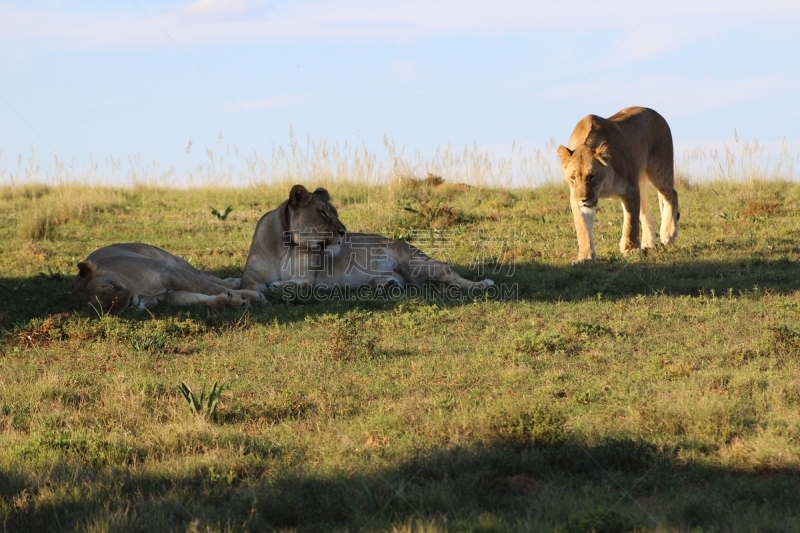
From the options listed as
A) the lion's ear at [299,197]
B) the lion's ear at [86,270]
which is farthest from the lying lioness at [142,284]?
the lion's ear at [299,197]

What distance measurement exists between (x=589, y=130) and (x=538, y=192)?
18.9ft

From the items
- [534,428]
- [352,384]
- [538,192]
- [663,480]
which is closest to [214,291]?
[352,384]

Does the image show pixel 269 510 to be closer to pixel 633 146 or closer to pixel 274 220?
pixel 274 220

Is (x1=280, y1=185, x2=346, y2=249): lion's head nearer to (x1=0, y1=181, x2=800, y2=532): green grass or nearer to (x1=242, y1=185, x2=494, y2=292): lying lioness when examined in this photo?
(x1=242, y1=185, x2=494, y2=292): lying lioness

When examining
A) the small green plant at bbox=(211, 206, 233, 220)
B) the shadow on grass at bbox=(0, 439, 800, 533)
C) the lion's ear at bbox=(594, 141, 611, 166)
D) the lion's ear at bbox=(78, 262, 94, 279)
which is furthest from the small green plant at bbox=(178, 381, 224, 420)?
the small green plant at bbox=(211, 206, 233, 220)

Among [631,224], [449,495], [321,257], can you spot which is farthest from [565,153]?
[449,495]

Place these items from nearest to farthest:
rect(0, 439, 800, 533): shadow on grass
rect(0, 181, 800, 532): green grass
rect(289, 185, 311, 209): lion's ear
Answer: rect(0, 439, 800, 533): shadow on grass, rect(0, 181, 800, 532): green grass, rect(289, 185, 311, 209): lion's ear

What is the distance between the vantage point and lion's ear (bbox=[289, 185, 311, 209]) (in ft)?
31.6

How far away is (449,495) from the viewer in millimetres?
4250

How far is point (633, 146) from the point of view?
12.3 meters

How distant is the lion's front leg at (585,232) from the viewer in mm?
11195

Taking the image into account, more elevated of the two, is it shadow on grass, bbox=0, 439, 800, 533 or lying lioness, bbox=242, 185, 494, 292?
lying lioness, bbox=242, 185, 494, 292

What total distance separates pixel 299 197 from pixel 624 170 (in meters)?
4.38

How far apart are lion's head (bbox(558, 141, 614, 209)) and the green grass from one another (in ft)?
2.86
